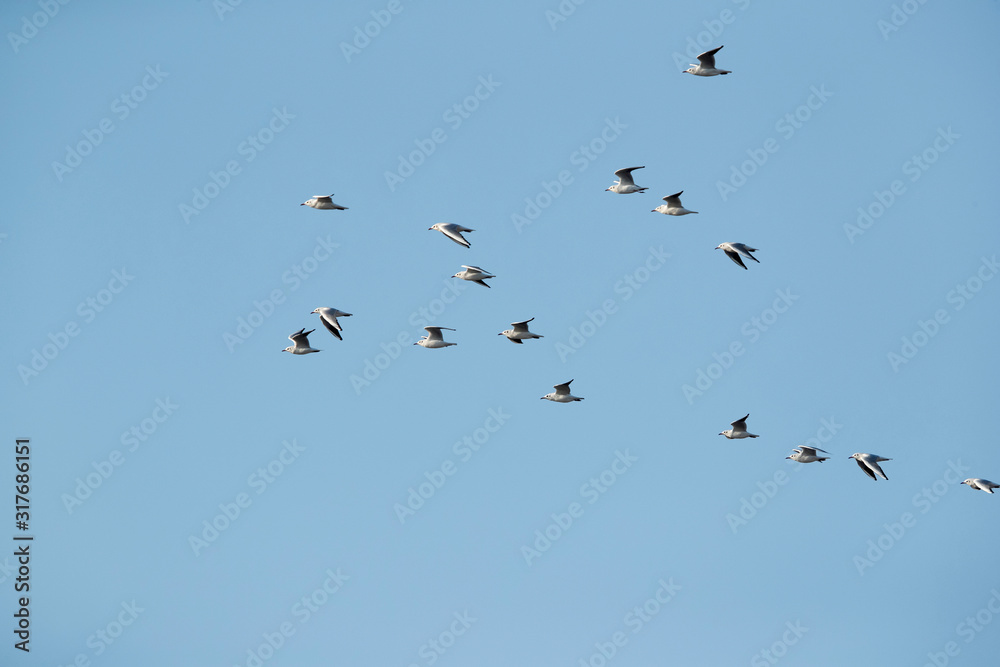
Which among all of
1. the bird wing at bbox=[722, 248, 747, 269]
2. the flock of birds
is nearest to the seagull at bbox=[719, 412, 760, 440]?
the flock of birds

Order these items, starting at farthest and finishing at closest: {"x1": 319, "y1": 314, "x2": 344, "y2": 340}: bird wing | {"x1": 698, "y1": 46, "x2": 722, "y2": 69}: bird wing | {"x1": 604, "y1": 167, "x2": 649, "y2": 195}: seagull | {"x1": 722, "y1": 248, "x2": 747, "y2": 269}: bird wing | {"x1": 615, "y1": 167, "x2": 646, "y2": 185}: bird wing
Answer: {"x1": 604, "y1": 167, "x2": 649, "y2": 195}: seagull
{"x1": 615, "y1": 167, "x2": 646, "y2": 185}: bird wing
{"x1": 698, "y1": 46, "x2": 722, "y2": 69}: bird wing
{"x1": 722, "y1": 248, "x2": 747, "y2": 269}: bird wing
{"x1": 319, "y1": 314, "x2": 344, "y2": 340}: bird wing

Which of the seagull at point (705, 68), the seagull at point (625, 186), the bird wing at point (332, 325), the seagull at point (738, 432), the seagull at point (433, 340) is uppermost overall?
the seagull at point (705, 68)

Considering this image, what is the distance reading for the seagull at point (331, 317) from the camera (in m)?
50.2

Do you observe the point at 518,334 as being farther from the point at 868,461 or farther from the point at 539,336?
the point at 868,461

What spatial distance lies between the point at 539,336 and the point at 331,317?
9.38 m

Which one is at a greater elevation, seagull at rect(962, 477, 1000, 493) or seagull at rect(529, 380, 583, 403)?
seagull at rect(962, 477, 1000, 493)

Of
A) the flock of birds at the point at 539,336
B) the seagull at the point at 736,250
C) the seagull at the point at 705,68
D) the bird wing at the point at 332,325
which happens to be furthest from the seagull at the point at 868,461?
the bird wing at the point at 332,325

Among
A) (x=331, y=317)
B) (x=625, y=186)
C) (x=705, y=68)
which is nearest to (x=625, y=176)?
(x=625, y=186)

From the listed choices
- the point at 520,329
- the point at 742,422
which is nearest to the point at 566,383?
→ the point at 520,329

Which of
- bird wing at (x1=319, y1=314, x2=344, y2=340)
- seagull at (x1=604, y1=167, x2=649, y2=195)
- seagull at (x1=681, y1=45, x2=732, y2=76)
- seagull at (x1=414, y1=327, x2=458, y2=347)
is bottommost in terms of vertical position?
bird wing at (x1=319, y1=314, x2=344, y2=340)

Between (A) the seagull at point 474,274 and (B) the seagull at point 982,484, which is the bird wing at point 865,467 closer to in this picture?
(B) the seagull at point 982,484

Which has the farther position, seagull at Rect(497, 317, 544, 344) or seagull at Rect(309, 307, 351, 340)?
seagull at Rect(497, 317, 544, 344)

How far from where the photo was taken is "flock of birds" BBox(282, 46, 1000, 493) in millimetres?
51812

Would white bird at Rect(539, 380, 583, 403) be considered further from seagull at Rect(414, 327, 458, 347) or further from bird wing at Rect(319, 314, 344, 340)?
bird wing at Rect(319, 314, 344, 340)
